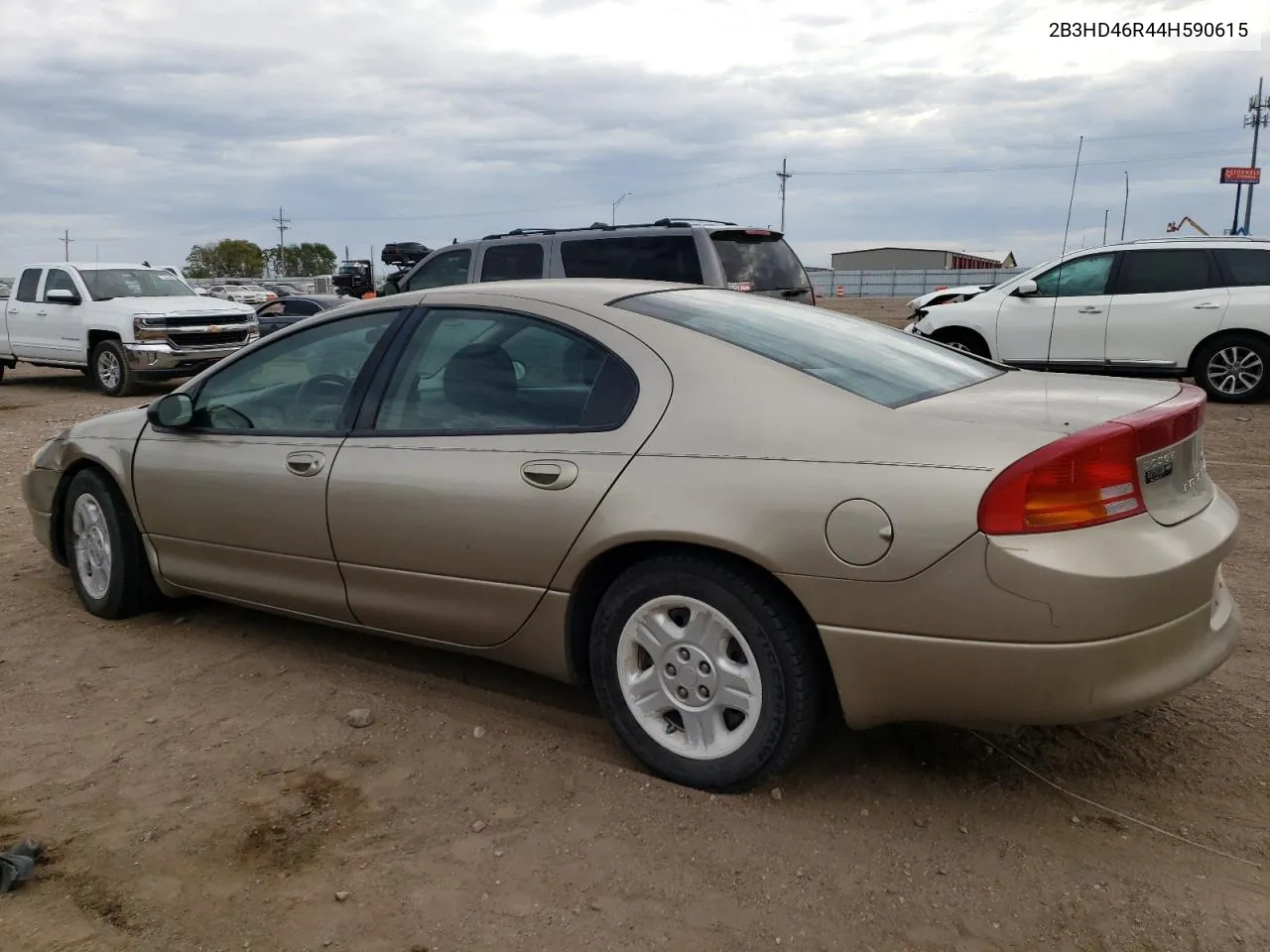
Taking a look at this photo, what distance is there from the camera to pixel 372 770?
3.30m

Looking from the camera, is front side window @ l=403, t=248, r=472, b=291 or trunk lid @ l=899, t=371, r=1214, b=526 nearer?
trunk lid @ l=899, t=371, r=1214, b=526

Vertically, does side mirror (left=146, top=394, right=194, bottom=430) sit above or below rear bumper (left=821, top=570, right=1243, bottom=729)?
above

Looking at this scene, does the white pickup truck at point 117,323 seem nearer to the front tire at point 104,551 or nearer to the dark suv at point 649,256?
the dark suv at point 649,256

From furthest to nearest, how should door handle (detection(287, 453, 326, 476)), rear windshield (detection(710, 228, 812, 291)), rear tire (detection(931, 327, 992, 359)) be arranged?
rear tire (detection(931, 327, 992, 359))
rear windshield (detection(710, 228, 812, 291))
door handle (detection(287, 453, 326, 476))

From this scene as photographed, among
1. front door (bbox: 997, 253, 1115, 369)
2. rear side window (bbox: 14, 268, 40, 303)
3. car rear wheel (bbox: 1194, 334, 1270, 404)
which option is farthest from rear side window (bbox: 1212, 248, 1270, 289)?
rear side window (bbox: 14, 268, 40, 303)

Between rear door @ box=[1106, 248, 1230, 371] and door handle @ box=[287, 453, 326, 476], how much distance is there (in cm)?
969

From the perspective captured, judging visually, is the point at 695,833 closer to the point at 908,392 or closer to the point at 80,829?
the point at 908,392

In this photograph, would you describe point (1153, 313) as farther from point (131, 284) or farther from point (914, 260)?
point (914, 260)

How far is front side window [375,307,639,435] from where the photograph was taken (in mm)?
3238

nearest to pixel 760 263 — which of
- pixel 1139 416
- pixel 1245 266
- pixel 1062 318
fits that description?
pixel 1062 318

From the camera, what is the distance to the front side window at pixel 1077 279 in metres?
11.3

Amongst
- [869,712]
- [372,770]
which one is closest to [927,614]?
[869,712]

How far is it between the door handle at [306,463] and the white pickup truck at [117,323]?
38.4 ft

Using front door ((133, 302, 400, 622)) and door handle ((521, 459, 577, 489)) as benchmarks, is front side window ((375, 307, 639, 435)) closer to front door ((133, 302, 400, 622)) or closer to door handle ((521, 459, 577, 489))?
door handle ((521, 459, 577, 489))
